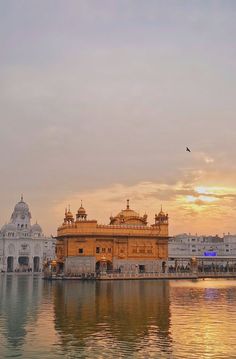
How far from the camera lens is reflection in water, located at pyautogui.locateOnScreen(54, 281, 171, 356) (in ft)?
72.0

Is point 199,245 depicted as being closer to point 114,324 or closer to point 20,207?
point 20,207

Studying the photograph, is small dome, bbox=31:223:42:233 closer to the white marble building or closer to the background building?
the white marble building

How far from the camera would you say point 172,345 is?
21.8 meters

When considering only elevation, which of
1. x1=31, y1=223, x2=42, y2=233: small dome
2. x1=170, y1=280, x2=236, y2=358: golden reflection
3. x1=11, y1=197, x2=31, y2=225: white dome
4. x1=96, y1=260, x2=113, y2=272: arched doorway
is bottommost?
x1=170, y1=280, x2=236, y2=358: golden reflection

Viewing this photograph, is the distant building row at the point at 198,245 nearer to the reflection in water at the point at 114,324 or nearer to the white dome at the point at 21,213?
the white dome at the point at 21,213

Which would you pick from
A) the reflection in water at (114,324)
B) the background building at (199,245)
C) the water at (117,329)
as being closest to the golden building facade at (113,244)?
the reflection in water at (114,324)

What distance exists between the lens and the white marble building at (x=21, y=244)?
144 m

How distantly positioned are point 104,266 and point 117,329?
55.4 meters

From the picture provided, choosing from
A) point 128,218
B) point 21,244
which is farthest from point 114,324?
point 21,244

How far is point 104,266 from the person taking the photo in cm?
8044

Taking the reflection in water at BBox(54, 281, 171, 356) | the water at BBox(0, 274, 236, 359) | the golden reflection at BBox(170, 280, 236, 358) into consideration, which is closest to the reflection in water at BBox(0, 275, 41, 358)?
the water at BBox(0, 274, 236, 359)

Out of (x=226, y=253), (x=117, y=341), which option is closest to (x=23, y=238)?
(x=226, y=253)

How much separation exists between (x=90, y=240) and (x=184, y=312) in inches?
1950

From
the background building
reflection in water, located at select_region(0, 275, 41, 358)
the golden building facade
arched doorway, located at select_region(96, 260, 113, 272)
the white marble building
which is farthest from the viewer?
the background building
